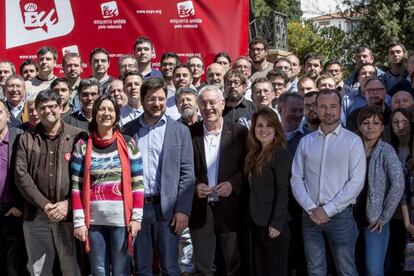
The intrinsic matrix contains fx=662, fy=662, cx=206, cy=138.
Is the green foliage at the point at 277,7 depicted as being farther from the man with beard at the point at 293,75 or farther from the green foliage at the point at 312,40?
the man with beard at the point at 293,75

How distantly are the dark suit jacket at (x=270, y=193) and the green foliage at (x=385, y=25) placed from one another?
13.1 m

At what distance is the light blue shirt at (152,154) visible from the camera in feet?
19.1

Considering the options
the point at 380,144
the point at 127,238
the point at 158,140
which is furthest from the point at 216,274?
the point at 380,144

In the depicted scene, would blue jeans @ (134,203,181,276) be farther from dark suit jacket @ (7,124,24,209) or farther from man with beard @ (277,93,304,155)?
man with beard @ (277,93,304,155)

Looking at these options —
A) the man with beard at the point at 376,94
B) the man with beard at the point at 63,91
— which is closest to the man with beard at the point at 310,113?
the man with beard at the point at 376,94

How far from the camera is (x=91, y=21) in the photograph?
35.1 ft

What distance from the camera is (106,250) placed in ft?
18.4

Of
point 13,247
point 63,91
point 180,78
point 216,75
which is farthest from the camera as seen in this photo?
point 216,75

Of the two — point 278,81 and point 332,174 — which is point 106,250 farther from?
point 278,81

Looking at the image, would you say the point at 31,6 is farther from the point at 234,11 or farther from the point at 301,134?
the point at 301,134

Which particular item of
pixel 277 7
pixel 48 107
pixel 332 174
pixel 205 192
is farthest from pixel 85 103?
pixel 277 7

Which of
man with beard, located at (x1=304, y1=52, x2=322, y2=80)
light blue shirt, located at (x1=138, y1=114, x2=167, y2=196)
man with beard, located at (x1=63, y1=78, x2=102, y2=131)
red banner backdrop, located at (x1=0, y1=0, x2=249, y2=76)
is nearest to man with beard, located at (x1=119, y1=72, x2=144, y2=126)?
man with beard, located at (x1=63, y1=78, x2=102, y2=131)

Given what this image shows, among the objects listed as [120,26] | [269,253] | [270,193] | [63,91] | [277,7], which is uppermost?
[277,7]

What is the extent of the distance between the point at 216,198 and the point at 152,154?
69cm
